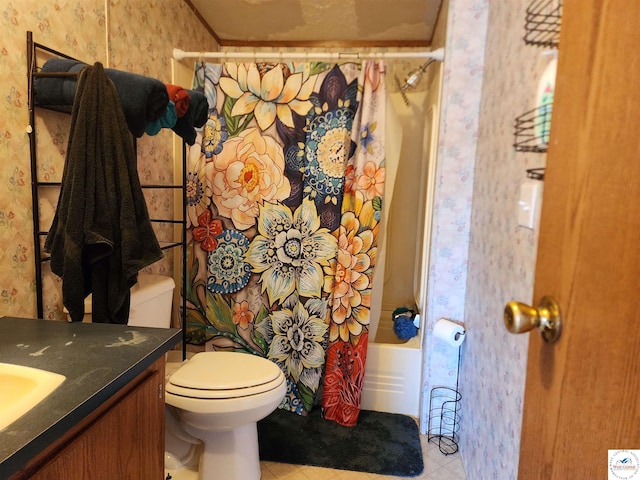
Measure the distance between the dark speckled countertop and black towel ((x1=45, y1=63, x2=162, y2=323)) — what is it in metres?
0.16

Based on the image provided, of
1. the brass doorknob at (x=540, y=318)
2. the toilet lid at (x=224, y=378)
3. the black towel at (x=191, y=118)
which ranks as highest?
the black towel at (x=191, y=118)

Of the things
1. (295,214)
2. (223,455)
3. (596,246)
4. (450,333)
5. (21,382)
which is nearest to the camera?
(596,246)

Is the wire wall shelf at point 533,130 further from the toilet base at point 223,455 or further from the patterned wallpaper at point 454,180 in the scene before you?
A: the toilet base at point 223,455

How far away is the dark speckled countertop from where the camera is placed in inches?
25.7

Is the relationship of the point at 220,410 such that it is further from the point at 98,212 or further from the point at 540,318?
the point at 540,318

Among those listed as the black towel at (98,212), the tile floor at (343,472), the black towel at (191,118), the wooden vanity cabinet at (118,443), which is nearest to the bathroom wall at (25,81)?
the black towel at (98,212)

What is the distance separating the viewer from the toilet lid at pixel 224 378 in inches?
59.0

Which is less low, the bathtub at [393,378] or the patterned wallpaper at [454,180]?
the patterned wallpaper at [454,180]

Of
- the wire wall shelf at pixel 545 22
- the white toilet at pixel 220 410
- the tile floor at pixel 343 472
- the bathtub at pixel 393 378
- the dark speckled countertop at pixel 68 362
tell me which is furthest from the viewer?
the bathtub at pixel 393 378

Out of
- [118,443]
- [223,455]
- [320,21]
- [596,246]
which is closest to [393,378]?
[223,455]

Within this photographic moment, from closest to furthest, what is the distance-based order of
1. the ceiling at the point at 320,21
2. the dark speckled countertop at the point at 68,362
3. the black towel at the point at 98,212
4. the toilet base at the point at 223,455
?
the dark speckled countertop at the point at 68,362, the black towel at the point at 98,212, the toilet base at the point at 223,455, the ceiling at the point at 320,21

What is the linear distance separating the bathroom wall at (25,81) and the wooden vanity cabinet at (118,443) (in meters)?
0.64

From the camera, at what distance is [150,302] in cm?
171

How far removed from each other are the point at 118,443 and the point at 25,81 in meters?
1.13
